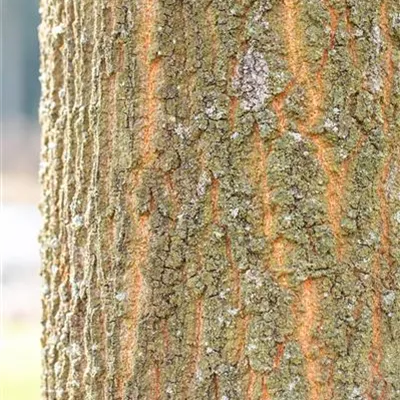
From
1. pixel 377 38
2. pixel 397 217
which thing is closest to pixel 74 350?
pixel 397 217

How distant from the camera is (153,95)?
120 cm

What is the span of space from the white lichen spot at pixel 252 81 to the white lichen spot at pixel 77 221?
0.98 ft

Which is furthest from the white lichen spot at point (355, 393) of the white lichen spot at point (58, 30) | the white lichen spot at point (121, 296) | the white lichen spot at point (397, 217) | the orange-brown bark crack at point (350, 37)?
the white lichen spot at point (58, 30)

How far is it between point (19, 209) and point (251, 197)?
7.11m

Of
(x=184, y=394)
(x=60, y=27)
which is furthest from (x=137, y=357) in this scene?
(x=60, y=27)

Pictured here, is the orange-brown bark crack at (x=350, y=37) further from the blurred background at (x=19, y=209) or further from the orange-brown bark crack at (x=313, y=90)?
the blurred background at (x=19, y=209)

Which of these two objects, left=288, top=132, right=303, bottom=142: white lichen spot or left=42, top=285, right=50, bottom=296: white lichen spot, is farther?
left=42, top=285, right=50, bottom=296: white lichen spot

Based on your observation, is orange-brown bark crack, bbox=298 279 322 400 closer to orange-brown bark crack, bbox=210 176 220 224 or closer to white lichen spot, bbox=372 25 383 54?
orange-brown bark crack, bbox=210 176 220 224

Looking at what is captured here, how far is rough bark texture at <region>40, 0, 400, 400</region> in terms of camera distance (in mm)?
1173

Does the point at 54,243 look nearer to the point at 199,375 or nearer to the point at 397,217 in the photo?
the point at 199,375

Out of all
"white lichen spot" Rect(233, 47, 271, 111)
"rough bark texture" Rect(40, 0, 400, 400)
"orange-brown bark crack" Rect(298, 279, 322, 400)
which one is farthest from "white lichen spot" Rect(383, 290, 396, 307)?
"white lichen spot" Rect(233, 47, 271, 111)

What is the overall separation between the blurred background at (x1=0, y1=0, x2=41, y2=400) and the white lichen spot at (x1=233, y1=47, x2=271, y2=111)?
87 centimetres

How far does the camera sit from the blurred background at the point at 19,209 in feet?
14.1

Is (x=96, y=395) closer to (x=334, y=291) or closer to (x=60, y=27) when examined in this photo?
(x=334, y=291)
